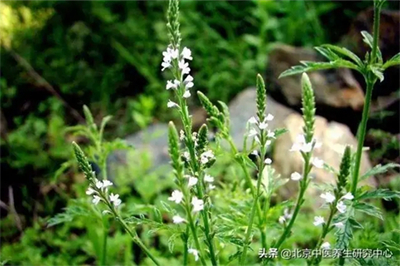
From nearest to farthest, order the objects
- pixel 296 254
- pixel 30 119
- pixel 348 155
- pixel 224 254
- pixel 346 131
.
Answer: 1. pixel 348 155
2. pixel 296 254
3. pixel 224 254
4. pixel 346 131
5. pixel 30 119

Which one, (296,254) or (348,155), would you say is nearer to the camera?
(348,155)

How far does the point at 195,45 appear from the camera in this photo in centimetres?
462

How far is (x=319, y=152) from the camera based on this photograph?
141 inches

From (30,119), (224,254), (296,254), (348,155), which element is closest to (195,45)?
(30,119)

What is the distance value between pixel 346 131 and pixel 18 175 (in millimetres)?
2080

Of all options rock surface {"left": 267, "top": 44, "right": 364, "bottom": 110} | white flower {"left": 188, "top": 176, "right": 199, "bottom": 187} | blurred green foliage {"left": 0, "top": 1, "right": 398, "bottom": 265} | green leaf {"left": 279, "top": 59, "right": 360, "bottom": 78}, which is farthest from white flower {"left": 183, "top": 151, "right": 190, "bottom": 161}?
rock surface {"left": 267, "top": 44, "right": 364, "bottom": 110}

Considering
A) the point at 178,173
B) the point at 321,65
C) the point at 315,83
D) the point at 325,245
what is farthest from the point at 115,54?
the point at 178,173

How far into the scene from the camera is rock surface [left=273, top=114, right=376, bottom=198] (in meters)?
3.38

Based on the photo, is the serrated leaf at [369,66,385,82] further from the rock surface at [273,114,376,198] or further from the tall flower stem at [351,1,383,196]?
the rock surface at [273,114,376,198]

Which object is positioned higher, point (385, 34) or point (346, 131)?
point (385, 34)

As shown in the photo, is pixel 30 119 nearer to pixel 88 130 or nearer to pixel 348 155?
pixel 88 130

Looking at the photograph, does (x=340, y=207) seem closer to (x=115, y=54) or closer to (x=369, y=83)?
(x=369, y=83)

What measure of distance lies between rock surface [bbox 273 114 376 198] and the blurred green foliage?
0.84 meters

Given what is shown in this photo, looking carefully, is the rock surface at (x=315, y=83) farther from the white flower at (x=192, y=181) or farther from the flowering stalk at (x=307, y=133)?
the white flower at (x=192, y=181)
